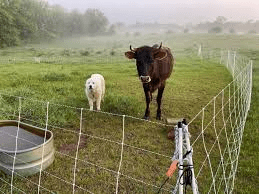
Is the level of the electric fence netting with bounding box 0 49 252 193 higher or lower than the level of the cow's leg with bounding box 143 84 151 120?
lower

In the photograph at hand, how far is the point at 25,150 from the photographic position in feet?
15.2

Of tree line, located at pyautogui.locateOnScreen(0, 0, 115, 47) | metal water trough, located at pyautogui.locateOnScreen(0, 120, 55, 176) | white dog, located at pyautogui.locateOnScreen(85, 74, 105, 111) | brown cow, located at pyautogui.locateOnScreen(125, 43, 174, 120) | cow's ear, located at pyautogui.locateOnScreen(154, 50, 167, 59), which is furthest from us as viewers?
tree line, located at pyautogui.locateOnScreen(0, 0, 115, 47)

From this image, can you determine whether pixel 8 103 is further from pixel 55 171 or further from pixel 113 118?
pixel 55 171

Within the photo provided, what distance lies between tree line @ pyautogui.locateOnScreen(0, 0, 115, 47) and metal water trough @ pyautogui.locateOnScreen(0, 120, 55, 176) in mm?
24805

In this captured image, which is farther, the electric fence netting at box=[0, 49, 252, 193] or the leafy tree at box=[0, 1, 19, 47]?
the leafy tree at box=[0, 1, 19, 47]

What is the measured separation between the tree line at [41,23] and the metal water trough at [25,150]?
81.4 feet

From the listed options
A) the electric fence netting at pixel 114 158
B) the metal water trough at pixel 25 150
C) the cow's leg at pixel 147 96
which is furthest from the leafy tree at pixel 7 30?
the metal water trough at pixel 25 150

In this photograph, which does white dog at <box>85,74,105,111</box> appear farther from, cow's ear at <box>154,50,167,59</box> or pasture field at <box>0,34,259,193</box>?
cow's ear at <box>154,50,167,59</box>

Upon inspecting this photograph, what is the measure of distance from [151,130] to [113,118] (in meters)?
1.33

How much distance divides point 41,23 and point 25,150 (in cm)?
3800

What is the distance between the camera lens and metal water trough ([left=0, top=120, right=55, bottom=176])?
473cm

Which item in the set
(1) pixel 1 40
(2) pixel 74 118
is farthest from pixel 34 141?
(1) pixel 1 40

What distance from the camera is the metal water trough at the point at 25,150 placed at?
4727mm

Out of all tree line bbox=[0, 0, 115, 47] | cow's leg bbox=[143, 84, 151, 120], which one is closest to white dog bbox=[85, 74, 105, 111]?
cow's leg bbox=[143, 84, 151, 120]
